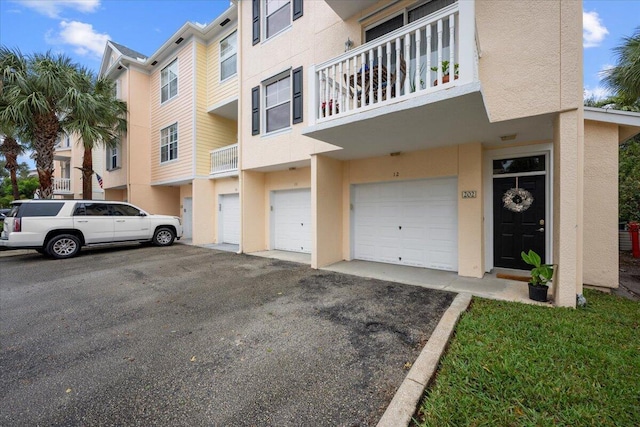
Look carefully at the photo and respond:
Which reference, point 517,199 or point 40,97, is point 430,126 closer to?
point 517,199

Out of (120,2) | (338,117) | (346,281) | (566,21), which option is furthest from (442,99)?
(120,2)

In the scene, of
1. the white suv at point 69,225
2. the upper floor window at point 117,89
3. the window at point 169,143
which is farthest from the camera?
the upper floor window at point 117,89

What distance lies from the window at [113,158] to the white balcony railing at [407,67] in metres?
14.1

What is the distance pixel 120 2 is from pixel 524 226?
57.8 feet

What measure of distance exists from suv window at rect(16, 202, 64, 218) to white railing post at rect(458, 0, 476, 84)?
11.4 metres

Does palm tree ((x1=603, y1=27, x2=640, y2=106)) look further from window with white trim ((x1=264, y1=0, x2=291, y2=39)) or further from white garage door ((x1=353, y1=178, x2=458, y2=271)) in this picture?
window with white trim ((x1=264, y1=0, x2=291, y2=39))

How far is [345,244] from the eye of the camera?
7.66 metres

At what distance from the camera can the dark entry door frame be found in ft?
18.0

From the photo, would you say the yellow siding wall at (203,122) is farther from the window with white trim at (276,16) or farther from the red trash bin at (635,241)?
the red trash bin at (635,241)

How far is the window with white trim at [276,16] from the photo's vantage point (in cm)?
795

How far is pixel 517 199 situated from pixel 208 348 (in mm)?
6681

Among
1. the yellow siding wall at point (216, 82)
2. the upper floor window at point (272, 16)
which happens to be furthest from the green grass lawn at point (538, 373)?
the yellow siding wall at point (216, 82)

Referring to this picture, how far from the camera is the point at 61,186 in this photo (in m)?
19.3

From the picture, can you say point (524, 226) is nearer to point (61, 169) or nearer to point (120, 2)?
point (120, 2)
